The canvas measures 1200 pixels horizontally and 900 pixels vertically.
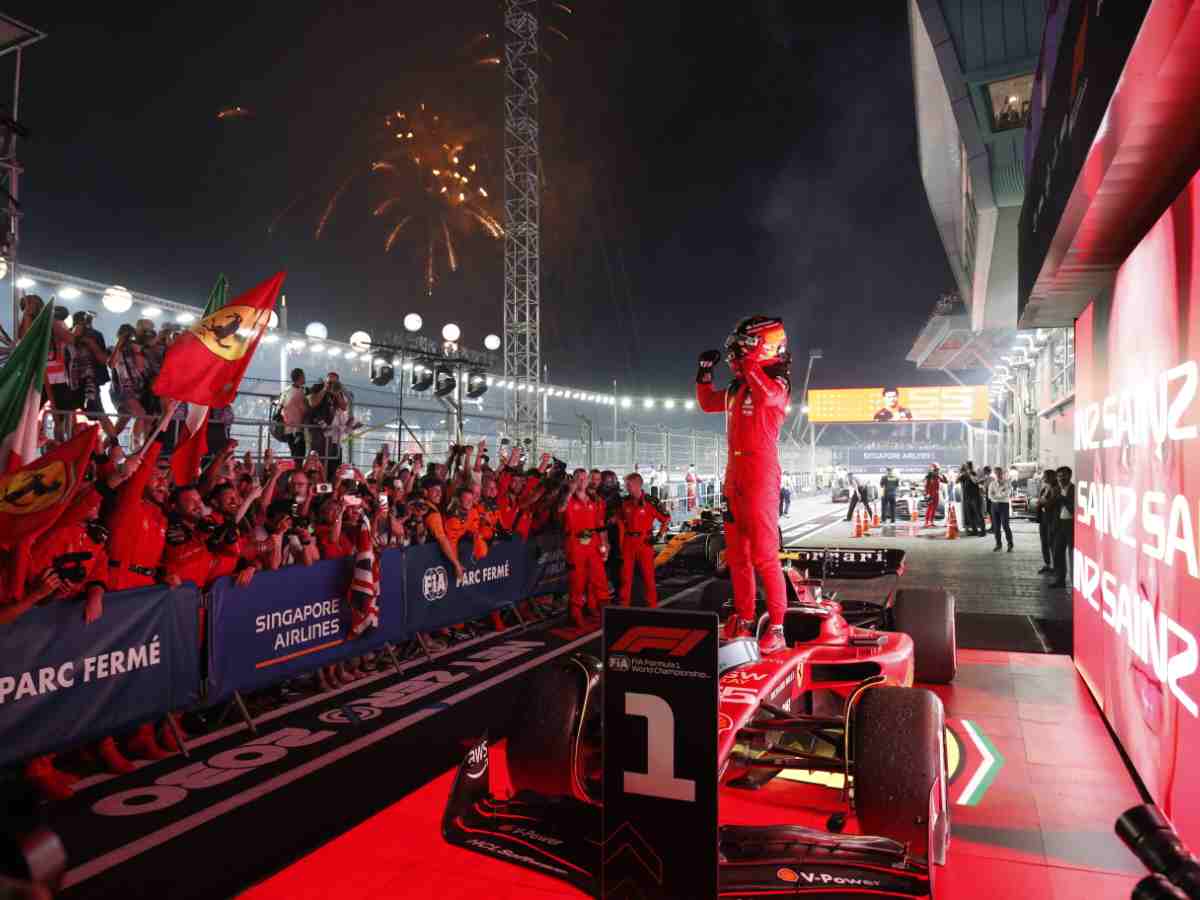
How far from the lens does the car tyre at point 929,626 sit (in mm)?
6109

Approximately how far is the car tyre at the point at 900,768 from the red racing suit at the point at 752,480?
4.83ft

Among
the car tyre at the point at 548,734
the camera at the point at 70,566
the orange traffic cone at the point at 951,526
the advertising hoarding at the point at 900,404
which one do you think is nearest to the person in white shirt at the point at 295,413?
the camera at the point at 70,566

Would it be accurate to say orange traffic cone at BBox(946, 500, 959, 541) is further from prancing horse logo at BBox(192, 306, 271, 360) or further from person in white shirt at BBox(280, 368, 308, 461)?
prancing horse logo at BBox(192, 306, 271, 360)

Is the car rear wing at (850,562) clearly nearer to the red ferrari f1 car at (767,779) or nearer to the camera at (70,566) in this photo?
the red ferrari f1 car at (767,779)

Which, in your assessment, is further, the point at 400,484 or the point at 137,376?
the point at 400,484

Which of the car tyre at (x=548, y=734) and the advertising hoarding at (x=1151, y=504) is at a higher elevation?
the advertising hoarding at (x=1151, y=504)

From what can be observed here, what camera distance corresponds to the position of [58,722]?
4367 millimetres

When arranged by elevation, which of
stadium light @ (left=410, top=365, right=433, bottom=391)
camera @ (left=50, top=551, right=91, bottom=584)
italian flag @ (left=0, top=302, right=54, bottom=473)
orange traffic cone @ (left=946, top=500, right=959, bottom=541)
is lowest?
orange traffic cone @ (left=946, top=500, right=959, bottom=541)

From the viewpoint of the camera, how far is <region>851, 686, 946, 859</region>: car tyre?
3.10 meters

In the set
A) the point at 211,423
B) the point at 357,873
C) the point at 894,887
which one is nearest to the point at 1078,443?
the point at 894,887

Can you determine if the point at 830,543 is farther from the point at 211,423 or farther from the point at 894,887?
the point at 894,887

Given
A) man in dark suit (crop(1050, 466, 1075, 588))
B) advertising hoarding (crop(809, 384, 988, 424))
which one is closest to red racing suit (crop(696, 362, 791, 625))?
man in dark suit (crop(1050, 466, 1075, 588))

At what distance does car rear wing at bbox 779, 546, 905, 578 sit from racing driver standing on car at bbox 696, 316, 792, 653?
1.67m

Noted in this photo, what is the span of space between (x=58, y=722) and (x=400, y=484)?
15.4 feet
